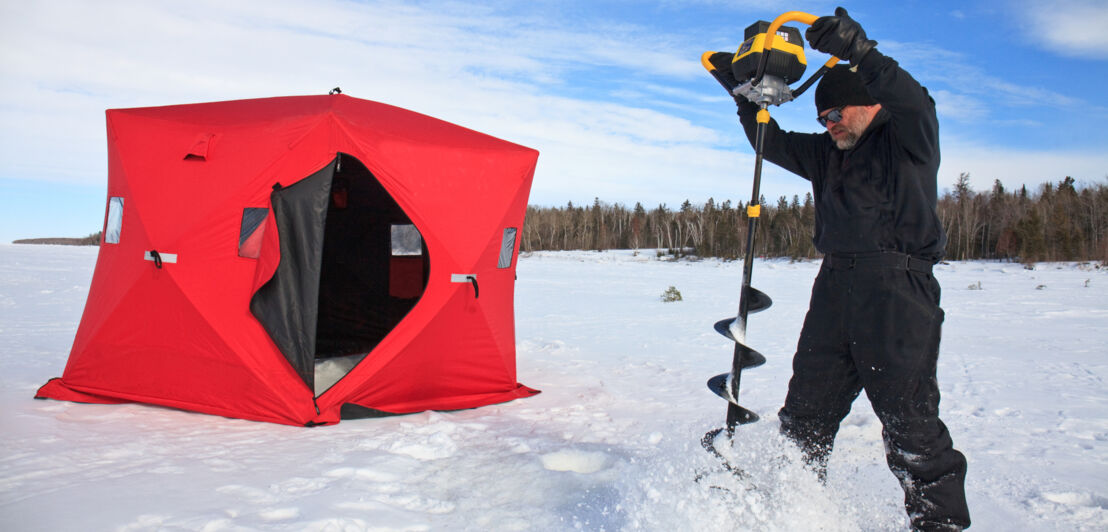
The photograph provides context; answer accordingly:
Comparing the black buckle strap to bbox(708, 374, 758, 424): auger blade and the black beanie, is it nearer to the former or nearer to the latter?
the black beanie

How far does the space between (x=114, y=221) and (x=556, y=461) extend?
3.85 m

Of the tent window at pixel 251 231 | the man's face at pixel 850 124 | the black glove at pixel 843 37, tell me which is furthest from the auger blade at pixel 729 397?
the tent window at pixel 251 231

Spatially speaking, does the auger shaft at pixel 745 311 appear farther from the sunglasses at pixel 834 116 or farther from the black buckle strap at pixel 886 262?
the black buckle strap at pixel 886 262

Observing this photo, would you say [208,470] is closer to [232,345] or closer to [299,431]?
[299,431]

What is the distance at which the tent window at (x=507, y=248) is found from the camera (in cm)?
524

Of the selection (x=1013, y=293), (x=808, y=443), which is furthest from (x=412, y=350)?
(x=1013, y=293)

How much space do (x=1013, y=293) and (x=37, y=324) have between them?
20.1 meters

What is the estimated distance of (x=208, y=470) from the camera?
323 centimetres

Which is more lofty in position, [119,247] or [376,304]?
[119,247]

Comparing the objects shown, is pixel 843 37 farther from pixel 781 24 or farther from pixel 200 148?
→ pixel 200 148

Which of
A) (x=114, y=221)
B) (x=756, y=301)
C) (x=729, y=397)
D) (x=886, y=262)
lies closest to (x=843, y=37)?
(x=886, y=262)

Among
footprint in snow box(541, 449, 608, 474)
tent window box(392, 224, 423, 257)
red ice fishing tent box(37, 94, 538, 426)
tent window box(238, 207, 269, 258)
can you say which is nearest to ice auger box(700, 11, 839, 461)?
footprint in snow box(541, 449, 608, 474)

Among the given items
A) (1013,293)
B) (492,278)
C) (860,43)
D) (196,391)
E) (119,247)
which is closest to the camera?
Answer: (860,43)

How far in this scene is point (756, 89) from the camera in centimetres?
276
